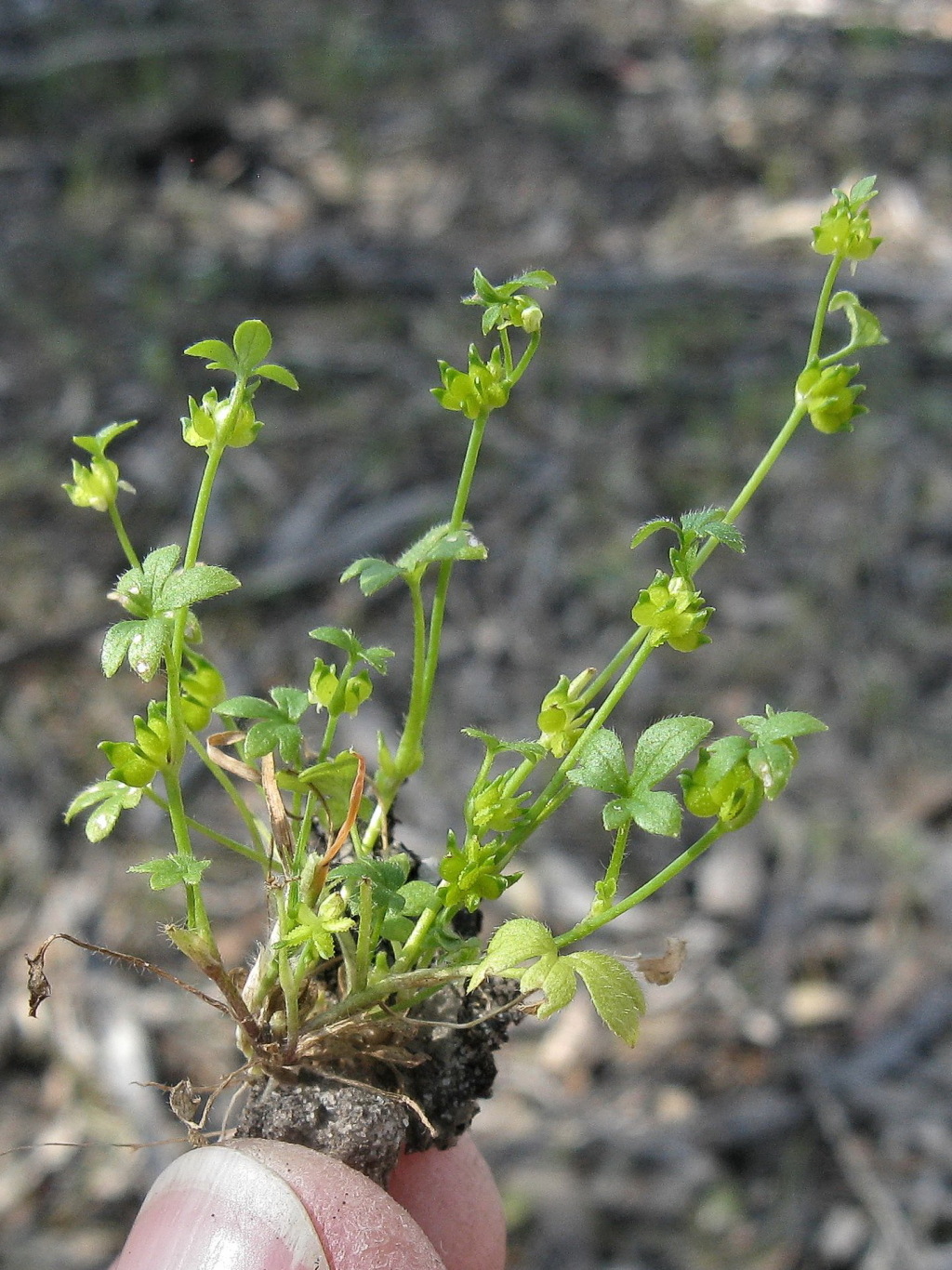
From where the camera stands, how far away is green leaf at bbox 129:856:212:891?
141 cm

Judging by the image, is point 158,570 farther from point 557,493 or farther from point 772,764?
point 557,493

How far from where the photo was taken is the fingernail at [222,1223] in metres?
1.69

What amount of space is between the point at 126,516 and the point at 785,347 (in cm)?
299

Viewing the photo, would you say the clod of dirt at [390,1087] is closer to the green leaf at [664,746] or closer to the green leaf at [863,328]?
the green leaf at [664,746]

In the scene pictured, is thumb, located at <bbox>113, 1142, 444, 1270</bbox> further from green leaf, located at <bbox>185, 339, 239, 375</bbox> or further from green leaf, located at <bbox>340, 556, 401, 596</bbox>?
green leaf, located at <bbox>185, 339, 239, 375</bbox>

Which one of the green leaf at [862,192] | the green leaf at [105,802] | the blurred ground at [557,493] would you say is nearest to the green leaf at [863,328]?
the green leaf at [862,192]

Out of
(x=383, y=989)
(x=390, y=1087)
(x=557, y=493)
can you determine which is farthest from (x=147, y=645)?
(x=557, y=493)

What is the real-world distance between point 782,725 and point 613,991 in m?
0.38

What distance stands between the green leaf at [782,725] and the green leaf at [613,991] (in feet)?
1.09

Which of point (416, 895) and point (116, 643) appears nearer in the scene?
point (116, 643)

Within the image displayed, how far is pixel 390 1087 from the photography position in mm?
1800

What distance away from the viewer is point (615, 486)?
487cm

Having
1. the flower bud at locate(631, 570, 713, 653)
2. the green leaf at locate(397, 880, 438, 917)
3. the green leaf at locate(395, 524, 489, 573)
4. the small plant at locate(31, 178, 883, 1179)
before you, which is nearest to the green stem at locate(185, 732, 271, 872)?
the small plant at locate(31, 178, 883, 1179)

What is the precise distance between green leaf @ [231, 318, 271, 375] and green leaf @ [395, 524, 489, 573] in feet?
1.02
